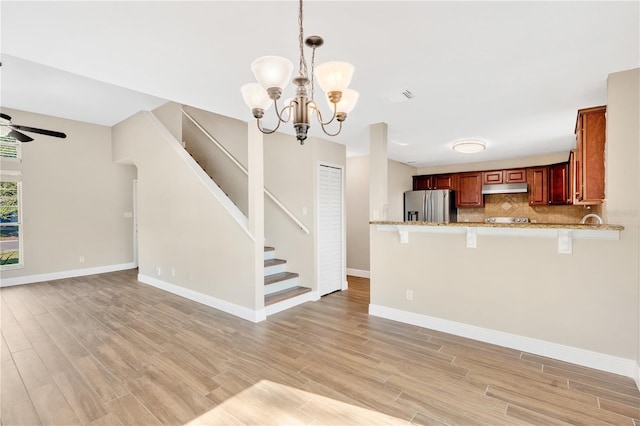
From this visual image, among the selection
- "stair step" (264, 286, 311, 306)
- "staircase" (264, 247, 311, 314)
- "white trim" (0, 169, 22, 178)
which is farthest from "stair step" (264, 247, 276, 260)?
"white trim" (0, 169, 22, 178)

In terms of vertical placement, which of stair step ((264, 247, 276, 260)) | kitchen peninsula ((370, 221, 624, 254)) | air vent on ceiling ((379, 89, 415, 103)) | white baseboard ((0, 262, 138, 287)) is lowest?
white baseboard ((0, 262, 138, 287))

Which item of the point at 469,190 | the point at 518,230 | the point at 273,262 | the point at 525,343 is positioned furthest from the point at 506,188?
the point at 273,262

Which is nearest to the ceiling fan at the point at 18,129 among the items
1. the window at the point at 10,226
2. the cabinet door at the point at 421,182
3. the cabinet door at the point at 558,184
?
the window at the point at 10,226

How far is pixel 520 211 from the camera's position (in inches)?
244

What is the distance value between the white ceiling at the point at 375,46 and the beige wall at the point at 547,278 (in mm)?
709

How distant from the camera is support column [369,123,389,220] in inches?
152

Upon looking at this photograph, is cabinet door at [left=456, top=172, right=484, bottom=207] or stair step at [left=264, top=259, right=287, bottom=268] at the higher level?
cabinet door at [left=456, top=172, right=484, bottom=207]

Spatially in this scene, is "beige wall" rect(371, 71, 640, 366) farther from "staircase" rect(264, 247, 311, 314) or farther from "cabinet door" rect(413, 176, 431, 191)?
"cabinet door" rect(413, 176, 431, 191)

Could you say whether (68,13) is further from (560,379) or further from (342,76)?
(560,379)

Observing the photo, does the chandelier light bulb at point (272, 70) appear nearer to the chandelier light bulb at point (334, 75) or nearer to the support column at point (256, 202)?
the chandelier light bulb at point (334, 75)

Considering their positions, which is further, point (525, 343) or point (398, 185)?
point (398, 185)

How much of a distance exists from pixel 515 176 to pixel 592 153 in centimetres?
350

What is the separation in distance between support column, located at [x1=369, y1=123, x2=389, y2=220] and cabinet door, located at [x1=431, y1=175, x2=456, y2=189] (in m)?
3.54

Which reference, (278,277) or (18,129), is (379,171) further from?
(18,129)
